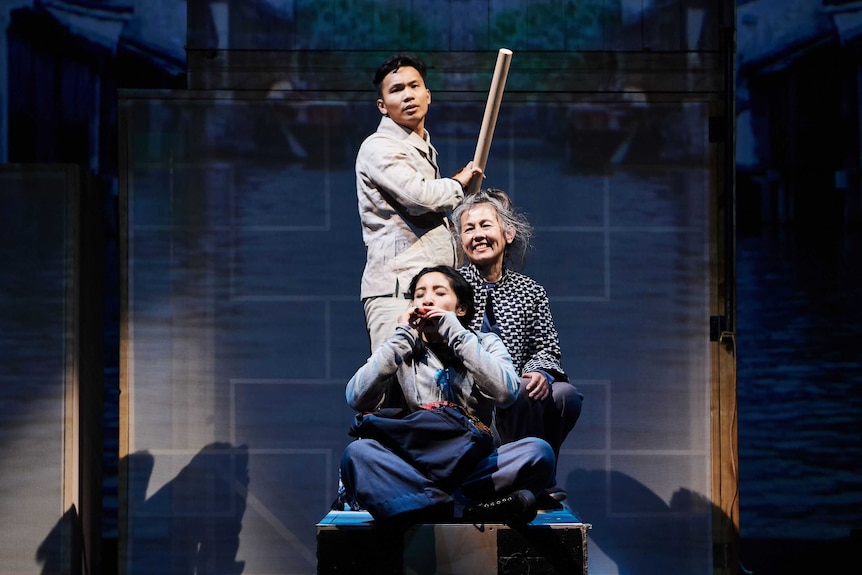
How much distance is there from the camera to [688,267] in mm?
5023

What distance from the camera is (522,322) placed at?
12.6 feet

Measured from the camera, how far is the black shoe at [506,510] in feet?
10.3

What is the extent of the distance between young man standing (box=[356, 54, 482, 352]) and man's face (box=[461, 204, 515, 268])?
70mm

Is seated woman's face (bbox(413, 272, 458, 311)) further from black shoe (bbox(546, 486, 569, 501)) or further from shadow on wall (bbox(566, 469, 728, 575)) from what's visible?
shadow on wall (bbox(566, 469, 728, 575))

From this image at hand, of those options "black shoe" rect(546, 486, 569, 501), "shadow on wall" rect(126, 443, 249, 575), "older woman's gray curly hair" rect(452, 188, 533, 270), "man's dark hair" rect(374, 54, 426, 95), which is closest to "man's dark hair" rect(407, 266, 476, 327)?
"older woman's gray curly hair" rect(452, 188, 533, 270)

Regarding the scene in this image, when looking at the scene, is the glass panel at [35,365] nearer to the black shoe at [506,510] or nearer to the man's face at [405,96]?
the man's face at [405,96]

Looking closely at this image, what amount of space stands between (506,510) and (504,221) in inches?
45.5

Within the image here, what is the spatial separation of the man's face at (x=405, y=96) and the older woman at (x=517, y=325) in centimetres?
35

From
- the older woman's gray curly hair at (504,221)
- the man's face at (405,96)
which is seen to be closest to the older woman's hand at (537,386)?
the older woman's gray curly hair at (504,221)

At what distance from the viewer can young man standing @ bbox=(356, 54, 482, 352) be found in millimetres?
3773

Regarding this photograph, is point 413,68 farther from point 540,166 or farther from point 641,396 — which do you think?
point 641,396

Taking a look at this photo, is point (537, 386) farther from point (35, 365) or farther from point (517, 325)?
point (35, 365)

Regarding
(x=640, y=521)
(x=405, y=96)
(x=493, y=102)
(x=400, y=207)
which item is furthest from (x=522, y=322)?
(x=640, y=521)

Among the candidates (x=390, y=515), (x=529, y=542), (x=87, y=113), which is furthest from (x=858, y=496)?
(x=87, y=113)
